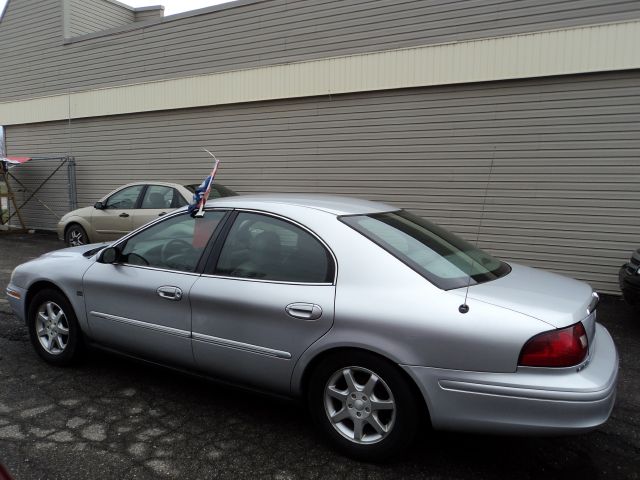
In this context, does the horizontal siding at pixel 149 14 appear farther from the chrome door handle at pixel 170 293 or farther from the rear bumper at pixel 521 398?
the rear bumper at pixel 521 398

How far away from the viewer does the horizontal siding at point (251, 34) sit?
733 centimetres

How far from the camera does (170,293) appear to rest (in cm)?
325

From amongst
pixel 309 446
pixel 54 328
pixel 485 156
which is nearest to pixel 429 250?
pixel 309 446

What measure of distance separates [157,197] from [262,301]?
670 cm

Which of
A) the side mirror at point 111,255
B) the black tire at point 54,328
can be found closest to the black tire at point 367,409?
the side mirror at point 111,255

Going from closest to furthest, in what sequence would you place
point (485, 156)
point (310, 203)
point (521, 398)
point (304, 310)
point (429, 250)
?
point (521, 398)
point (304, 310)
point (429, 250)
point (310, 203)
point (485, 156)

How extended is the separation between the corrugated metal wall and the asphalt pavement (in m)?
3.83

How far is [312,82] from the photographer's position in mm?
9086

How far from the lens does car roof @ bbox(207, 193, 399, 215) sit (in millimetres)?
3176

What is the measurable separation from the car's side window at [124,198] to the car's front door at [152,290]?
5.89m

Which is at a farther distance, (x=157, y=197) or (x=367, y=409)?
(x=157, y=197)

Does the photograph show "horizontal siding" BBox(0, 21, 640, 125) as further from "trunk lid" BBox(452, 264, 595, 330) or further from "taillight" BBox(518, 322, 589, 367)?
"taillight" BBox(518, 322, 589, 367)

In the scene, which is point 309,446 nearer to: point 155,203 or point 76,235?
point 155,203

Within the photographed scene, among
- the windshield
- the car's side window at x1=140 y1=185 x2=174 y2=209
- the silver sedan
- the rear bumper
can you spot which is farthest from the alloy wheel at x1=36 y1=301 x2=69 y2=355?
the car's side window at x1=140 y1=185 x2=174 y2=209
